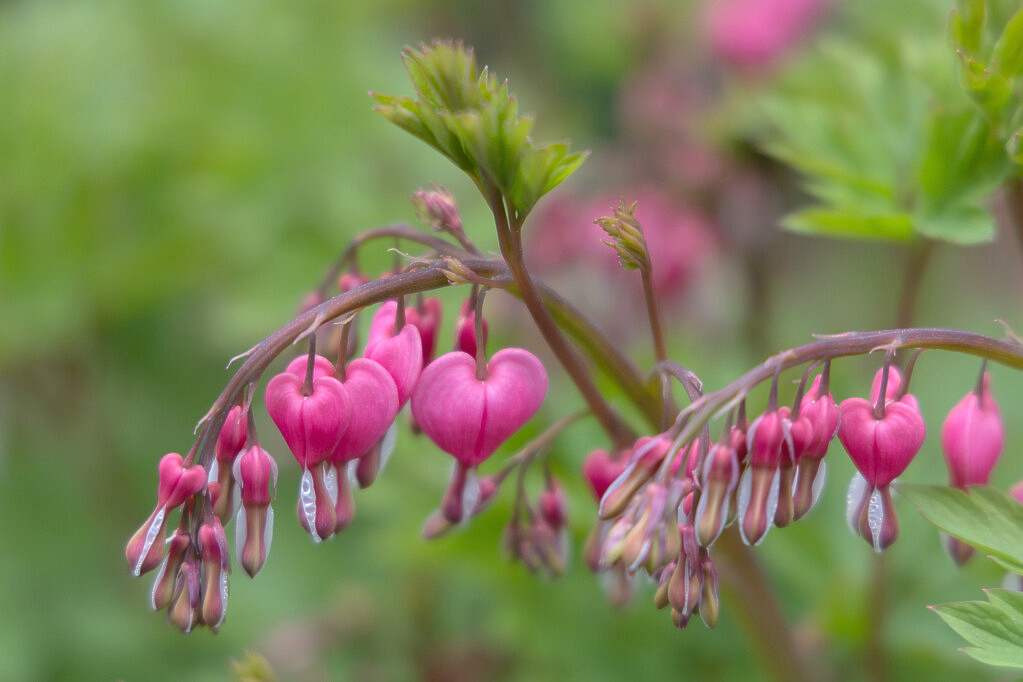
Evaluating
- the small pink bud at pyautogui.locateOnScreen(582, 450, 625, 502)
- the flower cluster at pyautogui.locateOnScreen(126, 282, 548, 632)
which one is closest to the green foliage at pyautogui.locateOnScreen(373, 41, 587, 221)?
the flower cluster at pyautogui.locateOnScreen(126, 282, 548, 632)

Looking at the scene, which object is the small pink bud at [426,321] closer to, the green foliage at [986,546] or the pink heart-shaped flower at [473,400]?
the pink heart-shaped flower at [473,400]

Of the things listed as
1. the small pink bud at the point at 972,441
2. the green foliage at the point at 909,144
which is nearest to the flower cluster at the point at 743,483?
the small pink bud at the point at 972,441

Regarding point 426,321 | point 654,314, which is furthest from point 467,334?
point 654,314

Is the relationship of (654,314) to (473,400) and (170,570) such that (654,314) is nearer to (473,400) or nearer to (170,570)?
(473,400)

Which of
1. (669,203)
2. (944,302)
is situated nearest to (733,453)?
(669,203)

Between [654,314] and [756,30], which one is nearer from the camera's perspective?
[654,314]

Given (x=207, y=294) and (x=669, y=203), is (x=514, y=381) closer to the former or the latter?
(x=669, y=203)
